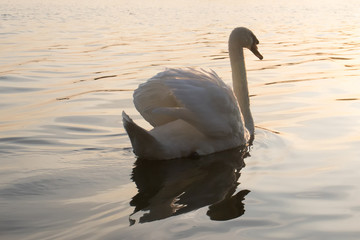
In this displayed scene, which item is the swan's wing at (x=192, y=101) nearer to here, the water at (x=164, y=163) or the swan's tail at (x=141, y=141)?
the swan's tail at (x=141, y=141)

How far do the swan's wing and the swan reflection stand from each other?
32cm

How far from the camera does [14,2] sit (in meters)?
30.0

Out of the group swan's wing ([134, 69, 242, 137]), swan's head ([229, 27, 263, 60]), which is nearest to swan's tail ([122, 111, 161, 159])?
swan's wing ([134, 69, 242, 137])

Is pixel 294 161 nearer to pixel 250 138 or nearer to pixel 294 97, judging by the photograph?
pixel 250 138

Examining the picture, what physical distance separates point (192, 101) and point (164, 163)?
0.72 metres

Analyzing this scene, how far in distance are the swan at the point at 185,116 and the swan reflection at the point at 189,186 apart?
124mm

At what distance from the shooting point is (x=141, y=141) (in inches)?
243

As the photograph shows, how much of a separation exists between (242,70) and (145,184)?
2786mm

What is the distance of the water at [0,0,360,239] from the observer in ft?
15.7

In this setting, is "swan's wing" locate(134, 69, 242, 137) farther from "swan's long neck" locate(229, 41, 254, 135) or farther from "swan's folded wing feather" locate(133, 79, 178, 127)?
"swan's long neck" locate(229, 41, 254, 135)

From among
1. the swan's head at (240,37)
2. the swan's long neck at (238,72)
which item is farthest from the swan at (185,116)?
the swan's head at (240,37)

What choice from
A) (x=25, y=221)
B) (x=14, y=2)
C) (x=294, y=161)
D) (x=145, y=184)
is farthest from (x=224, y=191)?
(x=14, y=2)

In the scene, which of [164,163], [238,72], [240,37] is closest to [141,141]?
[164,163]

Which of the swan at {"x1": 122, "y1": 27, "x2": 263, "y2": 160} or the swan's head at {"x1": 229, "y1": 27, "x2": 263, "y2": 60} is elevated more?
the swan's head at {"x1": 229, "y1": 27, "x2": 263, "y2": 60}
